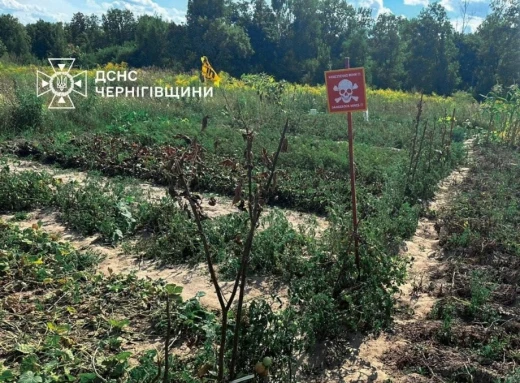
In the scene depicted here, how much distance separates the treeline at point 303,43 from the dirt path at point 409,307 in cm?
2491

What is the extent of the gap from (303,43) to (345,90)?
116 ft

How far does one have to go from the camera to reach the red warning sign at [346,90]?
11.8ft

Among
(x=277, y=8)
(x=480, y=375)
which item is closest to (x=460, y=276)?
(x=480, y=375)

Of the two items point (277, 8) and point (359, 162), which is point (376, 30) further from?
point (359, 162)

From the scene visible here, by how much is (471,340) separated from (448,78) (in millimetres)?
30873

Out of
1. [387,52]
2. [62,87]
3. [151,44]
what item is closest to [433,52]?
[387,52]

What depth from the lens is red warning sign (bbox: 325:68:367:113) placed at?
359 cm

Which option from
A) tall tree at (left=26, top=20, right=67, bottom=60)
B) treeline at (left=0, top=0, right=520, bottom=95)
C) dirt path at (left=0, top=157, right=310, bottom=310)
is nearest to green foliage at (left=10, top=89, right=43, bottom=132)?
dirt path at (left=0, top=157, right=310, bottom=310)

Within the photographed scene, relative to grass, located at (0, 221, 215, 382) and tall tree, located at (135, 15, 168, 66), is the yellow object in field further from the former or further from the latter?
tall tree, located at (135, 15, 168, 66)

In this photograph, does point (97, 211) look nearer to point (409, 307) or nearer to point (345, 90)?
point (345, 90)

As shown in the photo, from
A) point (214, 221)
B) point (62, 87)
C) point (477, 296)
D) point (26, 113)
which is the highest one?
point (62, 87)

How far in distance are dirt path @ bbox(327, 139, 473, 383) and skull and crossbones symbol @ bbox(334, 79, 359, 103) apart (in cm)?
166

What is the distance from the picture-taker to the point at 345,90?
144 inches

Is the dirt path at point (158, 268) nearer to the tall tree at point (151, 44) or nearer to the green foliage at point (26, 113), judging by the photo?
the green foliage at point (26, 113)
